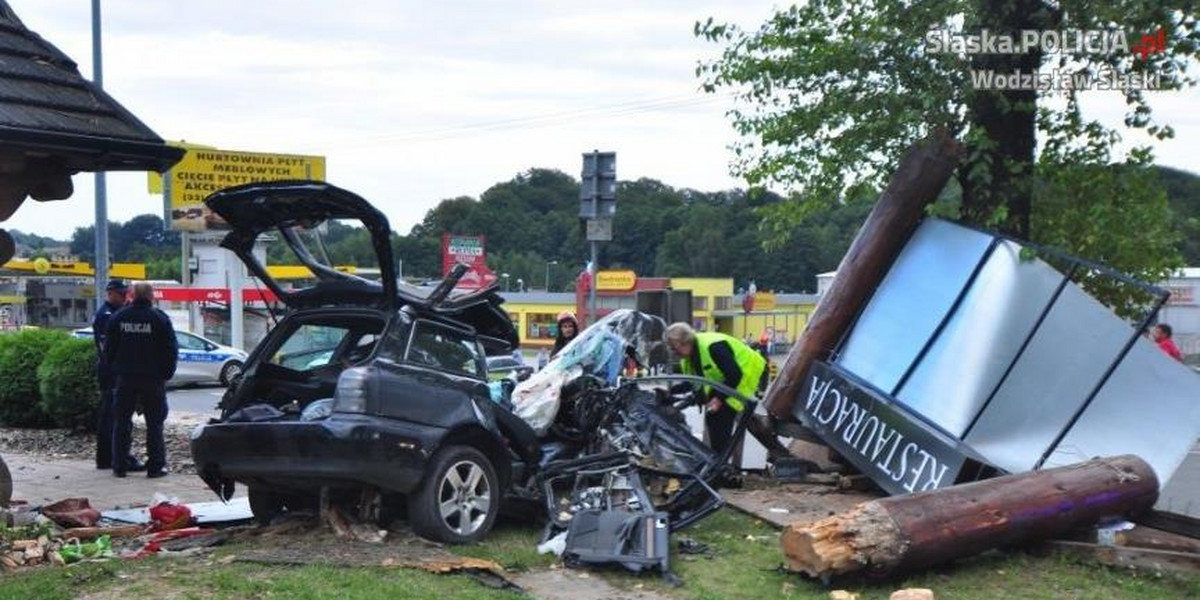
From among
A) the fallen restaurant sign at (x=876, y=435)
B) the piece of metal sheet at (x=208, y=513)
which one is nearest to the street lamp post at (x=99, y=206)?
the piece of metal sheet at (x=208, y=513)

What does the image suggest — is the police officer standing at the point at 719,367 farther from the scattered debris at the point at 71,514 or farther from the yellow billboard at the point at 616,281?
the yellow billboard at the point at 616,281

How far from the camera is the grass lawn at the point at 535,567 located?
5699 mm

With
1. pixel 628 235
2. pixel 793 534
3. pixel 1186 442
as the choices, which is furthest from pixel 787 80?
pixel 628 235

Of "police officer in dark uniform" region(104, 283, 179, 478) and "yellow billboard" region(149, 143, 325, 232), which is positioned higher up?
"yellow billboard" region(149, 143, 325, 232)

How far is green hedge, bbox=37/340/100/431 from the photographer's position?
42.6 feet

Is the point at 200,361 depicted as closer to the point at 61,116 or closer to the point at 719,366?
the point at 719,366

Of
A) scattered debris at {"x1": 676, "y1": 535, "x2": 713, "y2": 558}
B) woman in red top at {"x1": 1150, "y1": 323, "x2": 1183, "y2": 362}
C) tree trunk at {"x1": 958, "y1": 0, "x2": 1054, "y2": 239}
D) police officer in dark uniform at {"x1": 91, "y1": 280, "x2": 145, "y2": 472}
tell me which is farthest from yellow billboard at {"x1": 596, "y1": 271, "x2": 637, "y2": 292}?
scattered debris at {"x1": 676, "y1": 535, "x2": 713, "y2": 558}

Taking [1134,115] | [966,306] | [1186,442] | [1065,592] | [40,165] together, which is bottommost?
[1065,592]

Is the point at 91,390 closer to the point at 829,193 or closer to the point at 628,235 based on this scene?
the point at 829,193

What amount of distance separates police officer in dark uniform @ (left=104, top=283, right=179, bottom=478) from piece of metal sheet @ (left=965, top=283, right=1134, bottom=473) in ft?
22.6

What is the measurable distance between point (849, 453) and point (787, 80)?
360cm

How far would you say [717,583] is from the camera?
6.44 m

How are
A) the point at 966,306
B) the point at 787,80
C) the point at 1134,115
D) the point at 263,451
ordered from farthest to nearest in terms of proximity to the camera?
the point at 787,80, the point at 1134,115, the point at 966,306, the point at 263,451

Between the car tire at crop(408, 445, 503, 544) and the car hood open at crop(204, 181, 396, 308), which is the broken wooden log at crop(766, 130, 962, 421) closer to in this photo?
the car tire at crop(408, 445, 503, 544)
